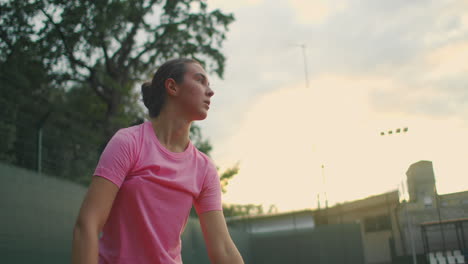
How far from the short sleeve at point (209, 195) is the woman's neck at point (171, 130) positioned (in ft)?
0.36

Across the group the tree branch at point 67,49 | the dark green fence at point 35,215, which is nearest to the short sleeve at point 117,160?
the dark green fence at point 35,215

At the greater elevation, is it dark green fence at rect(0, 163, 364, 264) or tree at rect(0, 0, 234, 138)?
tree at rect(0, 0, 234, 138)

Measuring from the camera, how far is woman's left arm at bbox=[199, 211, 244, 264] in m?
1.46

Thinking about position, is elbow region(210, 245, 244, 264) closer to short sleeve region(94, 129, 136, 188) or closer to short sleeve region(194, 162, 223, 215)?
short sleeve region(194, 162, 223, 215)

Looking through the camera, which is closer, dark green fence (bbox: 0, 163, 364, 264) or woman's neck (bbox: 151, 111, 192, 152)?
woman's neck (bbox: 151, 111, 192, 152)

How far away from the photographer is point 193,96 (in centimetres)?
146

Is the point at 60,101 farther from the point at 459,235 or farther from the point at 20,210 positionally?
the point at 459,235

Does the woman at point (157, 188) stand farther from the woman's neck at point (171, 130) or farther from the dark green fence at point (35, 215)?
the dark green fence at point (35, 215)

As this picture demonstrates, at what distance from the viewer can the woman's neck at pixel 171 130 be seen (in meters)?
1.42

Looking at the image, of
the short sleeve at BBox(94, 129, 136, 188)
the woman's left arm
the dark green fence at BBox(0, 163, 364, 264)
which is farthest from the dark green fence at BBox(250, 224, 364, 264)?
the short sleeve at BBox(94, 129, 136, 188)

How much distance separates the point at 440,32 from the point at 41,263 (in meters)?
5.94

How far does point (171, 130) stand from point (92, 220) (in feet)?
1.24

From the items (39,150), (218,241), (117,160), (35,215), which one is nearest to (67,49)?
(39,150)

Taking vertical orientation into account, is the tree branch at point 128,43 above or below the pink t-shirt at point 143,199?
above
